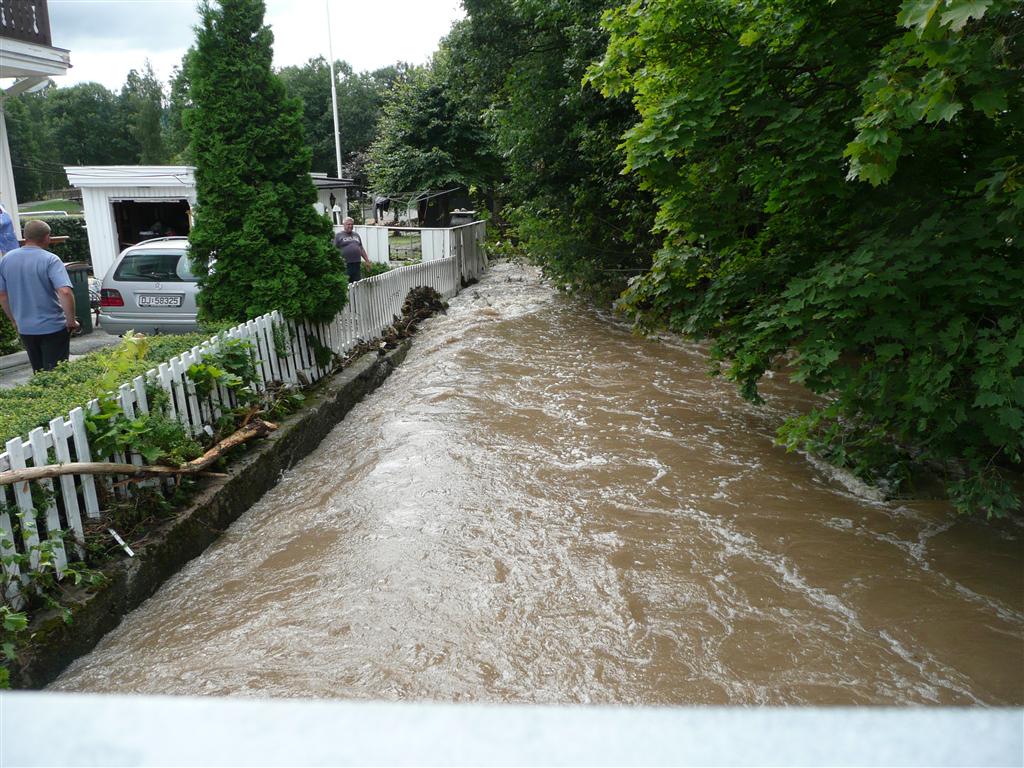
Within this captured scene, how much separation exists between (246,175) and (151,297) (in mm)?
3654

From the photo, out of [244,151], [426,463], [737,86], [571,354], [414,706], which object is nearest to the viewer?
[414,706]

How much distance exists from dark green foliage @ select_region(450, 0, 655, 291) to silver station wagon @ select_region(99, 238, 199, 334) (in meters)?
6.34

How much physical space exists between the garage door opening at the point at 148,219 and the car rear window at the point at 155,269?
841cm

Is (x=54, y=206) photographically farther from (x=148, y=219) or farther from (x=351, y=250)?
(x=351, y=250)

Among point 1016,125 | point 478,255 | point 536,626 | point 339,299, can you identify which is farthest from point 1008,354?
point 478,255

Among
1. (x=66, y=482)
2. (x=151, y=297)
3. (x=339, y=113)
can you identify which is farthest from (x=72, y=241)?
(x=339, y=113)

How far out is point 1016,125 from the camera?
191 inches

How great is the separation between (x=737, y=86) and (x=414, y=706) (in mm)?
6084

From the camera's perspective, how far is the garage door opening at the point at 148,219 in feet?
62.4

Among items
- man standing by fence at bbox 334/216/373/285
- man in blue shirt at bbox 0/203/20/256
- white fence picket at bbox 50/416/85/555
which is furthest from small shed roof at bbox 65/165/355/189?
white fence picket at bbox 50/416/85/555

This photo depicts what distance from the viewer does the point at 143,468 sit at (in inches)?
201

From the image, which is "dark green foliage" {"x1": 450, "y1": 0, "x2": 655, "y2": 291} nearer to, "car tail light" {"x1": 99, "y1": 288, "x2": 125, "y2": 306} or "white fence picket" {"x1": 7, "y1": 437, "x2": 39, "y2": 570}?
"car tail light" {"x1": 99, "y1": 288, "x2": 125, "y2": 306}

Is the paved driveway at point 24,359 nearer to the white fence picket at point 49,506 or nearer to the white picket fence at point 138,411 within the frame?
the white picket fence at point 138,411

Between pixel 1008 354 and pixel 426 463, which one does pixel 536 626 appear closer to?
pixel 426 463
